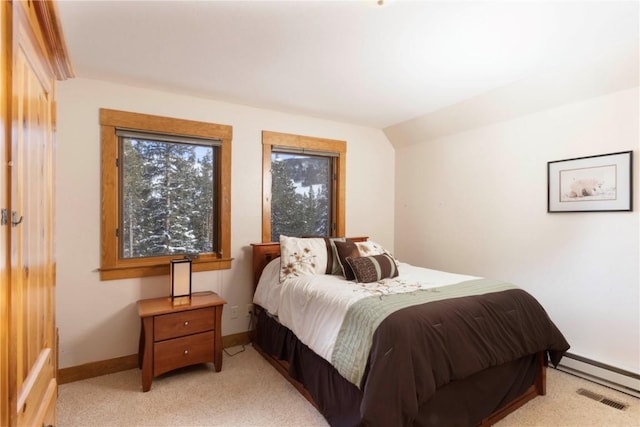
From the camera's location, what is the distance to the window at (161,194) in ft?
8.92

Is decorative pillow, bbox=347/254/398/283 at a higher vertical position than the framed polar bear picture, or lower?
lower

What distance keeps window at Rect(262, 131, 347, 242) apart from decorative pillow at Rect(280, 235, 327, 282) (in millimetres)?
599

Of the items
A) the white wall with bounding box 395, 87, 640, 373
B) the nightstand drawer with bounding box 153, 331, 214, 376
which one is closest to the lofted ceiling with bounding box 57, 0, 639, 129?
the white wall with bounding box 395, 87, 640, 373

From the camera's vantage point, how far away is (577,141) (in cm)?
272

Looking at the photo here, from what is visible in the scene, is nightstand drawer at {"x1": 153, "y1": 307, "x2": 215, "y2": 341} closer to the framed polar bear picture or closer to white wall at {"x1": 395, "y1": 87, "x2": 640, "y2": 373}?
white wall at {"x1": 395, "y1": 87, "x2": 640, "y2": 373}

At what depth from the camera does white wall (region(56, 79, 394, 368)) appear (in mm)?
2580

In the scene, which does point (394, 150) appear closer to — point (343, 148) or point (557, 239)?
point (343, 148)

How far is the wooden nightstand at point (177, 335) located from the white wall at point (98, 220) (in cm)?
24

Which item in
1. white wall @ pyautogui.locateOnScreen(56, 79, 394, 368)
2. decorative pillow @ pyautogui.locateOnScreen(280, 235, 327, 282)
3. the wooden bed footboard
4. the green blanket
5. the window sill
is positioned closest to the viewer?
the green blanket

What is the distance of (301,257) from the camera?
2.88m

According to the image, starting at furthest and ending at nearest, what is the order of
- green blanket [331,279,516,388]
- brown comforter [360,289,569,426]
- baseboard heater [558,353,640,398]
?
baseboard heater [558,353,640,398], green blanket [331,279,516,388], brown comforter [360,289,569,426]

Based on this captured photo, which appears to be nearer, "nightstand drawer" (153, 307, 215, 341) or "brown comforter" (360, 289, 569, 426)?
"brown comforter" (360, 289, 569, 426)

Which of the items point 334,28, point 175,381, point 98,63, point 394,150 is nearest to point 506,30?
point 334,28

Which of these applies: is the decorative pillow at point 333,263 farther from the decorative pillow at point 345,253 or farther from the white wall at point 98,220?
the white wall at point 98,220
